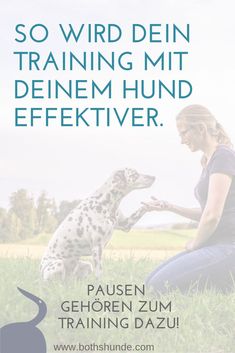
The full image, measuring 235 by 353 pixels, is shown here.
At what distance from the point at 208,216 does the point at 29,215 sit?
1.44 meters

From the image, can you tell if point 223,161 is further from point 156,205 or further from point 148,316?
point 148,316

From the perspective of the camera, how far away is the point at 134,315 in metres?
5.27

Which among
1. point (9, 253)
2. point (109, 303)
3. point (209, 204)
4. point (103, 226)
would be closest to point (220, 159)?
point (209, 204)

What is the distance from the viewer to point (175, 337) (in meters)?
5.16

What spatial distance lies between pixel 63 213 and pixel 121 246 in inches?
20.1

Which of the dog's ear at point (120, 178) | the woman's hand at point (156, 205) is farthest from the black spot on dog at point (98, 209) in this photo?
the woman's hand at point (156, 205)

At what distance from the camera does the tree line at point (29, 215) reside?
18.6ft

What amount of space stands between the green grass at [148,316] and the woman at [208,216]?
0.11 metres

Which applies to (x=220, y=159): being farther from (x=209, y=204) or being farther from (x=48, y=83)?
(x=48, y=83)

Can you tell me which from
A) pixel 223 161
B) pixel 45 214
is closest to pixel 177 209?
pixel 223 161

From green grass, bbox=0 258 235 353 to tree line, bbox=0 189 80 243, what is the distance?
0.42 meters

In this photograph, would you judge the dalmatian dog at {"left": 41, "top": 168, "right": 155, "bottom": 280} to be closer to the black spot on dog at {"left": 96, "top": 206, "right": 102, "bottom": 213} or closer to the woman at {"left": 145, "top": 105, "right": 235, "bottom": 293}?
the black spot on dog at {"left": 96, "top": 206, "right": 102, "bottom": 213}

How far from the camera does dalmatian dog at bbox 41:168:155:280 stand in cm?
539

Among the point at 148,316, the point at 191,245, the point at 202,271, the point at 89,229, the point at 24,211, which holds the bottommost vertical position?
the point at 148,316
